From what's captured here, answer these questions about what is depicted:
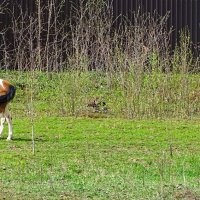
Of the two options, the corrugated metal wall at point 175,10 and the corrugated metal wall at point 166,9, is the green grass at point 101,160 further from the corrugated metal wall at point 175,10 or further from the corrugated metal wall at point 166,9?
the corrugated metal wall at point 175,10

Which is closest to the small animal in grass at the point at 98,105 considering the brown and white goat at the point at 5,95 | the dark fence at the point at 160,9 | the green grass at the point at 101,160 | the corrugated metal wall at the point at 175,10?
the green grass at the point at 101,160

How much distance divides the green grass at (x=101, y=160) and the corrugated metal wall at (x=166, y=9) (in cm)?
949

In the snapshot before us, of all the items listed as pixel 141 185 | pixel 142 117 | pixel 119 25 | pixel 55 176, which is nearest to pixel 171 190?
pixel 141 185

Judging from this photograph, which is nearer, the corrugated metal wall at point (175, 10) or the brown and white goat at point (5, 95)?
the brown and white goat at point (5, 95)

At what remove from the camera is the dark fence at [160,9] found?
2822 centimetres

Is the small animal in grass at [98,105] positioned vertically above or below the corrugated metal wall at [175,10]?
below

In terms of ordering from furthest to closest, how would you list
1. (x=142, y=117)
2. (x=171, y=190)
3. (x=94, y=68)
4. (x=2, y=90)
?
1. (x=94, y=68)
2. (x=142, y=117)
3. (x=2, y=90)
4. (x=171, y=190)

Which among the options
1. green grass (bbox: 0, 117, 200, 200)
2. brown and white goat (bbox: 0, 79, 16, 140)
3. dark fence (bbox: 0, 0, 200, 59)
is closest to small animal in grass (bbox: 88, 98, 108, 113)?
green grass (bbox: 0, 117, 200, 200)

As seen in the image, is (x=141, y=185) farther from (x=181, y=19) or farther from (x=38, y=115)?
(x=181, y=19)

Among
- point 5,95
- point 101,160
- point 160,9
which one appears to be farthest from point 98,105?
point 160,9

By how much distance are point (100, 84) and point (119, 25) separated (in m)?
6.25

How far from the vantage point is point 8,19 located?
28.2 metres

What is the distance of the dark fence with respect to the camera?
28.2m

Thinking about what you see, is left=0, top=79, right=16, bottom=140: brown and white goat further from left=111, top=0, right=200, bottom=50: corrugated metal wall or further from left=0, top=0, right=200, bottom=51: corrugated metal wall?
left=111, top=0, right=200, bottom=50: corrugated metal wall
